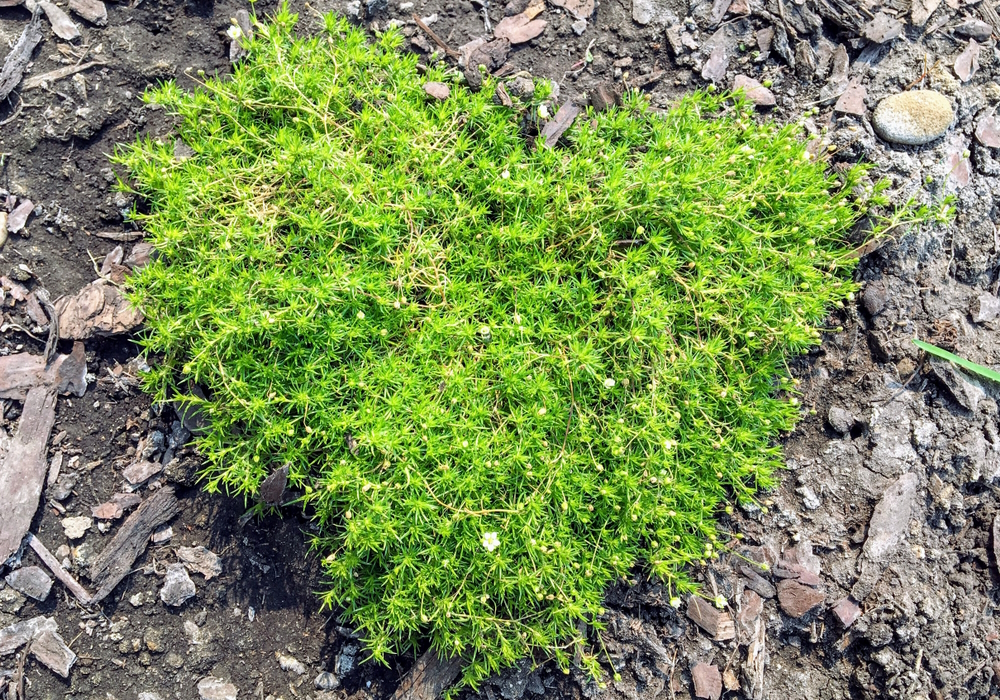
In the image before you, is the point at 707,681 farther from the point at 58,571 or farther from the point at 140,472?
the point at 58,571

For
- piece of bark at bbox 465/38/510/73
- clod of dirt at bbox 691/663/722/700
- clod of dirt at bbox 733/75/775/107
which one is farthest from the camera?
clod of dirt at bbox 733/75/775/107

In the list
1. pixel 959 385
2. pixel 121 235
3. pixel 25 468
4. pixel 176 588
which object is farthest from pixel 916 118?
pixel 25 468

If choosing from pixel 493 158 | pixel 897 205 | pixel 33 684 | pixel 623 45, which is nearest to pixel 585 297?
pixel 493 158

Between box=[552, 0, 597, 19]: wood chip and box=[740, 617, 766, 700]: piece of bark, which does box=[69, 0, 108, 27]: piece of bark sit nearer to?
box=[552, 0, 597, 19]: wood chip

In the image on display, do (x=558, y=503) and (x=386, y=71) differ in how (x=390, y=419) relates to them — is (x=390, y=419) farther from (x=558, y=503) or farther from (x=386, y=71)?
(x=386, y=71)

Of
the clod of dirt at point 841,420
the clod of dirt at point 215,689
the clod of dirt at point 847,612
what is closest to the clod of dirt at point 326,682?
the clod of dirt at point 215,689

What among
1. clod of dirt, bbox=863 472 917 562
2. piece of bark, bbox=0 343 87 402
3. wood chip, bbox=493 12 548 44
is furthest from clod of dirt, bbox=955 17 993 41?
piece of bark, bbox=0 343 87 402
